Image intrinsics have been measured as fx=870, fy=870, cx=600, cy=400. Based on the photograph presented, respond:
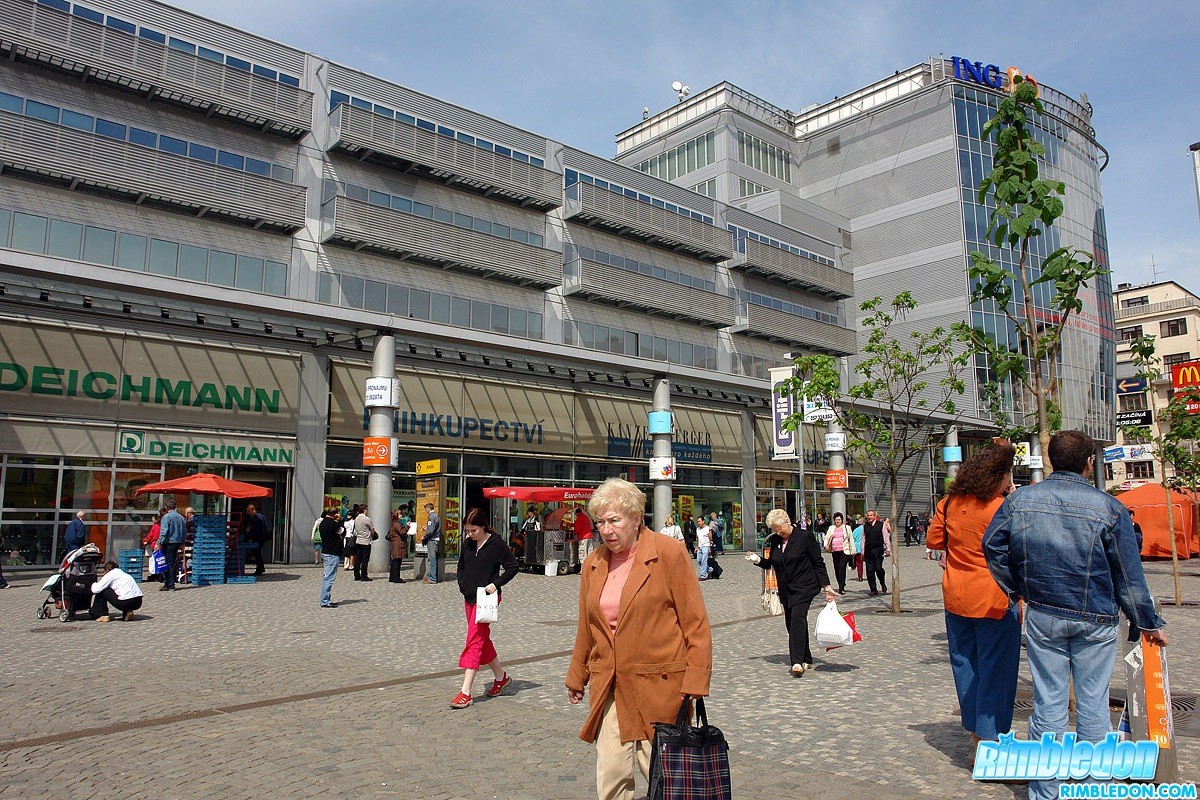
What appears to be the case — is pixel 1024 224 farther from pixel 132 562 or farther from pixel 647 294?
pixel 647 294

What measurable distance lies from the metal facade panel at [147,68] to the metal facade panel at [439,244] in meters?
3.52

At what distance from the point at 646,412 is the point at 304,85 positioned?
18.1 metres

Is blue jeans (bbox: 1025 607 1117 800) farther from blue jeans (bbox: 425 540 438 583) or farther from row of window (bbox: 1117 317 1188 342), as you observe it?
row of window (bbox: 1117 317 1188 342)

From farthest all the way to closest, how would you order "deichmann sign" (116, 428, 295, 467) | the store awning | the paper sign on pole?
1. the paper sign on pole
2. "deichmann sign" (116, 428, 295, 467)
3. the store awning

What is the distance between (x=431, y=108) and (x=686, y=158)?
27214mm

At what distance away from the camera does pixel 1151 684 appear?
4680 millimetres

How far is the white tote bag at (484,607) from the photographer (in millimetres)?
7672

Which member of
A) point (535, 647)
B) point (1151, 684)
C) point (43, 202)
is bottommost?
point (535, 647)

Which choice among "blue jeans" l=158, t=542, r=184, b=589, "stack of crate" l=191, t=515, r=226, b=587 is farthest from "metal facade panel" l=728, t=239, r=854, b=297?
"blue jeans" l=158, t=542, r=184, b=589

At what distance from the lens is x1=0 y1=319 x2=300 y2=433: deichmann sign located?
21.7 meters

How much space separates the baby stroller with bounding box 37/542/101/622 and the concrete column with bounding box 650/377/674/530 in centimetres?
2034

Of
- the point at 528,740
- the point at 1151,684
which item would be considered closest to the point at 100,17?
the point at 528,740

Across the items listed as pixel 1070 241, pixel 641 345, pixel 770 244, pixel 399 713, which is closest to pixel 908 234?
pixel 1070 241

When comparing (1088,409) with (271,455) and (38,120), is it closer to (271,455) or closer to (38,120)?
(271,455)
